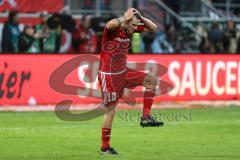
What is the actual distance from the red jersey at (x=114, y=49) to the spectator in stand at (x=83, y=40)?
495 inches

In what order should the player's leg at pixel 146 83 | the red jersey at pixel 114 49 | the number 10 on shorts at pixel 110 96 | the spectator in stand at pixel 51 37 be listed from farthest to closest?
the spectator in stand at pixel 51 37
the player's leg at pixel 146 83
the number 10 on shorts at pixel 110 96
the red jersey at pixel 114 49

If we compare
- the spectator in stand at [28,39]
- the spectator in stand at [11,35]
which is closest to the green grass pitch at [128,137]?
the spectator in stand at [11,35]

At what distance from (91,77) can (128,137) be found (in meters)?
7.16

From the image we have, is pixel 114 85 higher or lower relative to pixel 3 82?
higher

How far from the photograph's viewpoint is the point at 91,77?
893 inches

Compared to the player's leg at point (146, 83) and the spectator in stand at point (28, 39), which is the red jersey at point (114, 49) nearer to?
the player's leg at point (146, 83)

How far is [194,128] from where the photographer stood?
687 inches

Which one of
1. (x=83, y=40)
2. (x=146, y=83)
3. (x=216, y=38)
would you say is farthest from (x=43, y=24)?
(x=146, y=83)

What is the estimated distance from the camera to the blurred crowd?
79.6 feet

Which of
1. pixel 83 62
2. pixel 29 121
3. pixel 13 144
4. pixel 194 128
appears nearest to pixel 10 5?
pixel 83 62

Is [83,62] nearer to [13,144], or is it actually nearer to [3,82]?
[3,82]

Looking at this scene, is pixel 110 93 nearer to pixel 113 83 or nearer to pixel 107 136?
pixel 113 83

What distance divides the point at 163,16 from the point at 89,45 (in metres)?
6.44

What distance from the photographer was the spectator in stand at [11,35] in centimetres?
2395
